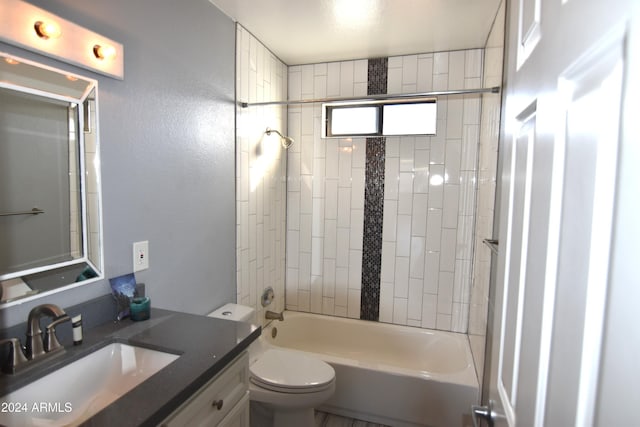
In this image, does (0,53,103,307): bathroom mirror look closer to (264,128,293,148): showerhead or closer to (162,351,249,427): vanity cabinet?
(162,351,249,427): vanity cabinet

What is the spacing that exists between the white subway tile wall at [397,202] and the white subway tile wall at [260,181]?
0.11 m

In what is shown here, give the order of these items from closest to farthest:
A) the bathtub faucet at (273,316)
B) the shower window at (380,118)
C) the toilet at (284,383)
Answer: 1. the toilet at (284,383)
2. the shower window at (380,118)
3. the bathtub faucet at (273,316)

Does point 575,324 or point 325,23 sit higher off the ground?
point 325,23

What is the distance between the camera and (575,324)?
39 cm

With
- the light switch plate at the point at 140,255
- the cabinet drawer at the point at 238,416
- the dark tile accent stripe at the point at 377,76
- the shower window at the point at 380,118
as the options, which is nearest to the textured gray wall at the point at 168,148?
the light switch plate at the point at 140,255

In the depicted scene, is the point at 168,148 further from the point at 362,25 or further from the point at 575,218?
the point at 575,218

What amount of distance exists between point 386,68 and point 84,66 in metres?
2.15

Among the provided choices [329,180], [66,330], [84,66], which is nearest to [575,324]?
[66,330]

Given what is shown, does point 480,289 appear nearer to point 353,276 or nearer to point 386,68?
point 353,276

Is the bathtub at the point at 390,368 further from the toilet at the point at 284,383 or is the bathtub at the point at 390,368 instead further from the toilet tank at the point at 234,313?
the toilet tank at the point at 234,313

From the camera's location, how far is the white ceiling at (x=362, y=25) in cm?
193

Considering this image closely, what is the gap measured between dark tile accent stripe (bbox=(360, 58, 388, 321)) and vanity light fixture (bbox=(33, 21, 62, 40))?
2104mm

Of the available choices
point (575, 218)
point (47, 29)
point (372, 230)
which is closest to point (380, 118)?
point (372, 230)

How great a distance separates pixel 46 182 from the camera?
1.15 m
